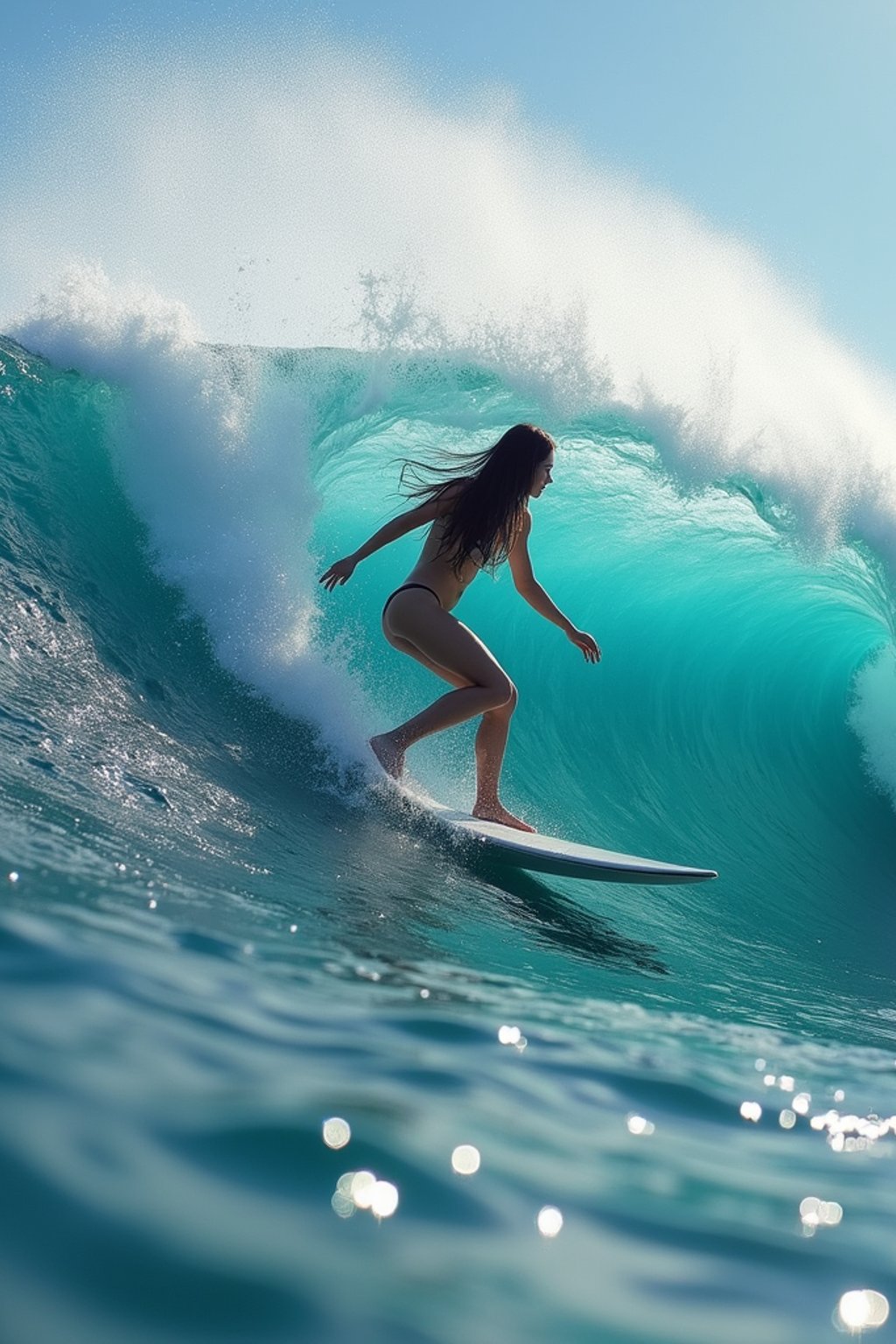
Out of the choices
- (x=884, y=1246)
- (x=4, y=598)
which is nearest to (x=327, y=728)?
(x=4, y=598)

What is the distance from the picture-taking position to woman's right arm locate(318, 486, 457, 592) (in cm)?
483

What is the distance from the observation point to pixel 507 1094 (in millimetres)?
2053

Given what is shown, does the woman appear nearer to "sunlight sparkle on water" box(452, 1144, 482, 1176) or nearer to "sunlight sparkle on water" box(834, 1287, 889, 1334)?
"sunlight sparkle on water" box(452, 1144, 482, 1176)

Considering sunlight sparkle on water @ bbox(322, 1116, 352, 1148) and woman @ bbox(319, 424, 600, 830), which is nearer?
sunlight sparkle on water @ bbox(322, 1116, 352, 1148)

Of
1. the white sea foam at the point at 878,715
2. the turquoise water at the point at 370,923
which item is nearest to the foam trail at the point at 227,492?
the turquoise water at the point at 370,923

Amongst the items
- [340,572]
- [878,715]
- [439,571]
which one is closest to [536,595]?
Answer: [439,571]

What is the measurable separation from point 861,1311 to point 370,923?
1.85 metres

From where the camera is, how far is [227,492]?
7.08m

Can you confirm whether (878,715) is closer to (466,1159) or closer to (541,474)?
(541,474)

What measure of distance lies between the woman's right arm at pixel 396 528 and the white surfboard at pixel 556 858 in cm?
102

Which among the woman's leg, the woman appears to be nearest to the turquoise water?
the woman's leg

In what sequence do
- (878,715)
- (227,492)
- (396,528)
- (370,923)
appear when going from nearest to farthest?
(370,923), (396,528), (227,492), (878,715)

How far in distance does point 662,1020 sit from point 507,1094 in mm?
1128

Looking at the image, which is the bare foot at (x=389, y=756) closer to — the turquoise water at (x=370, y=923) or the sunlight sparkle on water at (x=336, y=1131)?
the turquoise water at (x=370, y=923)
